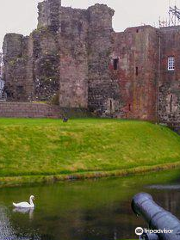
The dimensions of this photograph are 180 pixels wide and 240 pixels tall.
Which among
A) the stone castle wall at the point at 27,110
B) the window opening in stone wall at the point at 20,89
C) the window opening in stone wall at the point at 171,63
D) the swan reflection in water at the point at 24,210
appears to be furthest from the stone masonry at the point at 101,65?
the swan reflection in water at the point at 24,210

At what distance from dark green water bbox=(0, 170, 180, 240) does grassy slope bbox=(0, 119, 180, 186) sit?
2663mm

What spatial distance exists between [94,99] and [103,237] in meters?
38.0

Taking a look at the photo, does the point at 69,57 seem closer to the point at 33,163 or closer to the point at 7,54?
the point at 7,54

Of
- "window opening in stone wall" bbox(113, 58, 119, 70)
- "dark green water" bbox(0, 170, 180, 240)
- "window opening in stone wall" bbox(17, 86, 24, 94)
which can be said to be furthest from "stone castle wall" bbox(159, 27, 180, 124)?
"dark green water" bbox(0, 170, 180, 240)

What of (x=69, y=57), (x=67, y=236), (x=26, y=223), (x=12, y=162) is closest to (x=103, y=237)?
(x=67, y=236)

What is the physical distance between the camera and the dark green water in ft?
52.3

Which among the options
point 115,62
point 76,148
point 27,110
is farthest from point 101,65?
point 76,148

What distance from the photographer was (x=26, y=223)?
56.4 ft

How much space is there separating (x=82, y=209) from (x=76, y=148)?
519 inches

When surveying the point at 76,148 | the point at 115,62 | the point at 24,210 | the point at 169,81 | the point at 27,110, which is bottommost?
the point at 24,210

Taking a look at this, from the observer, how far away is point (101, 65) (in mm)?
52438

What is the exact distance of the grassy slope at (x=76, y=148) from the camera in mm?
28734

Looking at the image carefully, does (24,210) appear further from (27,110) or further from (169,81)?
(169,81)

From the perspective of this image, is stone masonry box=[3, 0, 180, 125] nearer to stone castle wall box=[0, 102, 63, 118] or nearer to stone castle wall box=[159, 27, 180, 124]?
stone castle wall box=[159, 27, 180, 124]
